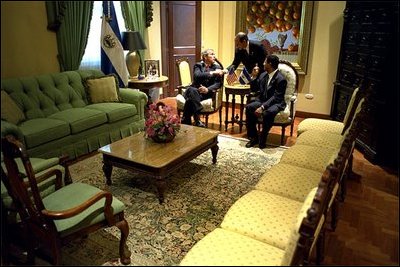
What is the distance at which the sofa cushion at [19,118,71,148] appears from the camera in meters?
1.39

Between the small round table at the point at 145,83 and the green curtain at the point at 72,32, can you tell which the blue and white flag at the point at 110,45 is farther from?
the small round table at the point at 145,83

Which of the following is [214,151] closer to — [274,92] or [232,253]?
[274,92]

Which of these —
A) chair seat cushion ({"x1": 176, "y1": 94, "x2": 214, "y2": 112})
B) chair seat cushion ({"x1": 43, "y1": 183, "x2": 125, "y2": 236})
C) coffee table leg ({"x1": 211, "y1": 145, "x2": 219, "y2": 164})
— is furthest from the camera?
chair seat cushion ({"x1": 176, "y1": 94, "x2": 214, "y2": 112})

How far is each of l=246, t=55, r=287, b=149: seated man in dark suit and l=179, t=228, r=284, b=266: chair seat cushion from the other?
176 centimetres

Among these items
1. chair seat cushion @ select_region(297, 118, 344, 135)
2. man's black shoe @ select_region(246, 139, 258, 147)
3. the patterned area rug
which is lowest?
the patterned area rug

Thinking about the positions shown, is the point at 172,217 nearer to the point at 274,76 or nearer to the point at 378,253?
the point at 378,253

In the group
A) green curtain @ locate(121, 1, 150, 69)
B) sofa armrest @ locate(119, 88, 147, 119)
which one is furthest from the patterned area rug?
green curtain @ locate(121, 1, 150, 69)

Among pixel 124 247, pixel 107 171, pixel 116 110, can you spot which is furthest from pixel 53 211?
pixel 116 110

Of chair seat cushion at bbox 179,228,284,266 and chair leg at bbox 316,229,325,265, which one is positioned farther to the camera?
chair leg at bbox 316,229,325,265

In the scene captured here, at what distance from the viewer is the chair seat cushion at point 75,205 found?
4.39 ft

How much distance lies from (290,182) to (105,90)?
189 cm

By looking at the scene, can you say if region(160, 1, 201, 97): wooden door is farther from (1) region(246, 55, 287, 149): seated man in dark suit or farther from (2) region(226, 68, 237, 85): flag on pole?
(1) region(246, 55, 287, 149): seated man in dark suit

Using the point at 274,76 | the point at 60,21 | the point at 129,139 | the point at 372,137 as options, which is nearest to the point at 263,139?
the point at 274,76

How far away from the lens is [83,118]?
8.01 feet
